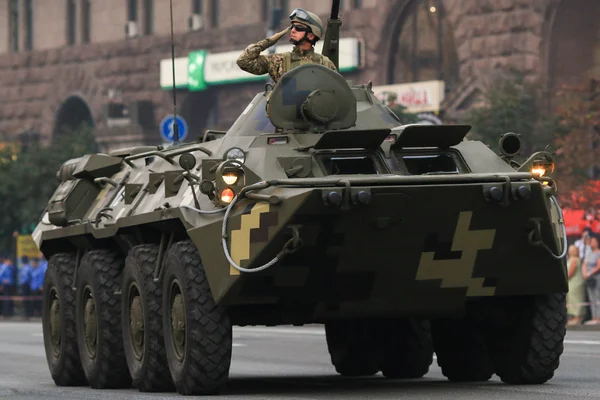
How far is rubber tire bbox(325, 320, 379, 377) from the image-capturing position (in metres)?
16.3

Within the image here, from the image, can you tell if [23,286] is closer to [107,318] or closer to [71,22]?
[71,22]

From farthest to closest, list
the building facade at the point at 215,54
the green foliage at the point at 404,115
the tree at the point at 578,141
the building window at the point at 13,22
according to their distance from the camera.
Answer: the building window at the point at 13,22, the building facade at the point at 215,54, the green foliage at the point at 404,115, the tree at the point at 578,141

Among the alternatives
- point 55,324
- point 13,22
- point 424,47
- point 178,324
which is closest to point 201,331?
point 178,324

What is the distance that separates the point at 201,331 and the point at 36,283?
30450mm

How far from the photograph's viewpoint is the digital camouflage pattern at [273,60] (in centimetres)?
1473

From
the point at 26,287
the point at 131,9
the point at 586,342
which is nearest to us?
the point at 586,342

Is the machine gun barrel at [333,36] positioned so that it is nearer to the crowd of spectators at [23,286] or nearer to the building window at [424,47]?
the building window at [424,47]

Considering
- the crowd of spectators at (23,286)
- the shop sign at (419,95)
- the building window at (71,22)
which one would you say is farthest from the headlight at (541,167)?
the building window at (71,22)

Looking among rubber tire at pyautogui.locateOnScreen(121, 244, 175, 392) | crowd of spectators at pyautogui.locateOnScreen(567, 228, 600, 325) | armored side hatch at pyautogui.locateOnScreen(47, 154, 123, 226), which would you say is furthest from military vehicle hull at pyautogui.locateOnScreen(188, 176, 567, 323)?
crowd of spectators at pyautogui.locateOnScreen(567, 228, 600, 325)

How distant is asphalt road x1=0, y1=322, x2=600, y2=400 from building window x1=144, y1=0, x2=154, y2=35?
28.2 meters

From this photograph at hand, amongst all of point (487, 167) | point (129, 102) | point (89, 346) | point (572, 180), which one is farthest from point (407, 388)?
point (129, 102)

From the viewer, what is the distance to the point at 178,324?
13391 mm

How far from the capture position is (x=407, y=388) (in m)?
14.2

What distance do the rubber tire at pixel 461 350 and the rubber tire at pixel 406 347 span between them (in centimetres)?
44
